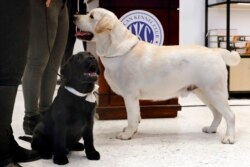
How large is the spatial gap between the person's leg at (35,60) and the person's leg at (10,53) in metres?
0.68

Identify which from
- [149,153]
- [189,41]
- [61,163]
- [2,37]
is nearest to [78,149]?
[61,163]

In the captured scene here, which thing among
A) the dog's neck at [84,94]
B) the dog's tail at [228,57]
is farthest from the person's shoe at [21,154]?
the dog's tail at [228,57]

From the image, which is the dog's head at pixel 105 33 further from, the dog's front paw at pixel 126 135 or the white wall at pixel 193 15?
the white wall at pixel 193 15

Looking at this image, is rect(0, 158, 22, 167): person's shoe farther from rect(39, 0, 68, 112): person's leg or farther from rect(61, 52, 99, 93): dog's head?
rect(39, 0, 68, 112): person's leg

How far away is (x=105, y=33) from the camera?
2078mm

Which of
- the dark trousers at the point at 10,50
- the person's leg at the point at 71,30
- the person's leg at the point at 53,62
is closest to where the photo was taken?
the dark trousers at the point at 10,50

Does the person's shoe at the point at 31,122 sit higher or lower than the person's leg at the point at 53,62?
lower

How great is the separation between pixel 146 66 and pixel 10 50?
37.9 inches

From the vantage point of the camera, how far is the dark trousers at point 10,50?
125 centimetres

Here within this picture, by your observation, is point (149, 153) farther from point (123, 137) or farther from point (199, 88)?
point (199, 88)

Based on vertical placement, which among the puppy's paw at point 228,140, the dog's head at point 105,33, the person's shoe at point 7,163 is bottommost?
the puppy's paw at point 228,140

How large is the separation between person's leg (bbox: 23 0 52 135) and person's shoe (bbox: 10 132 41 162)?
47 centimetres

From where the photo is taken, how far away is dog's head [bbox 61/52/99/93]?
157 centimetres

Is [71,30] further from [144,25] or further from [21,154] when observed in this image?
[21,154]
